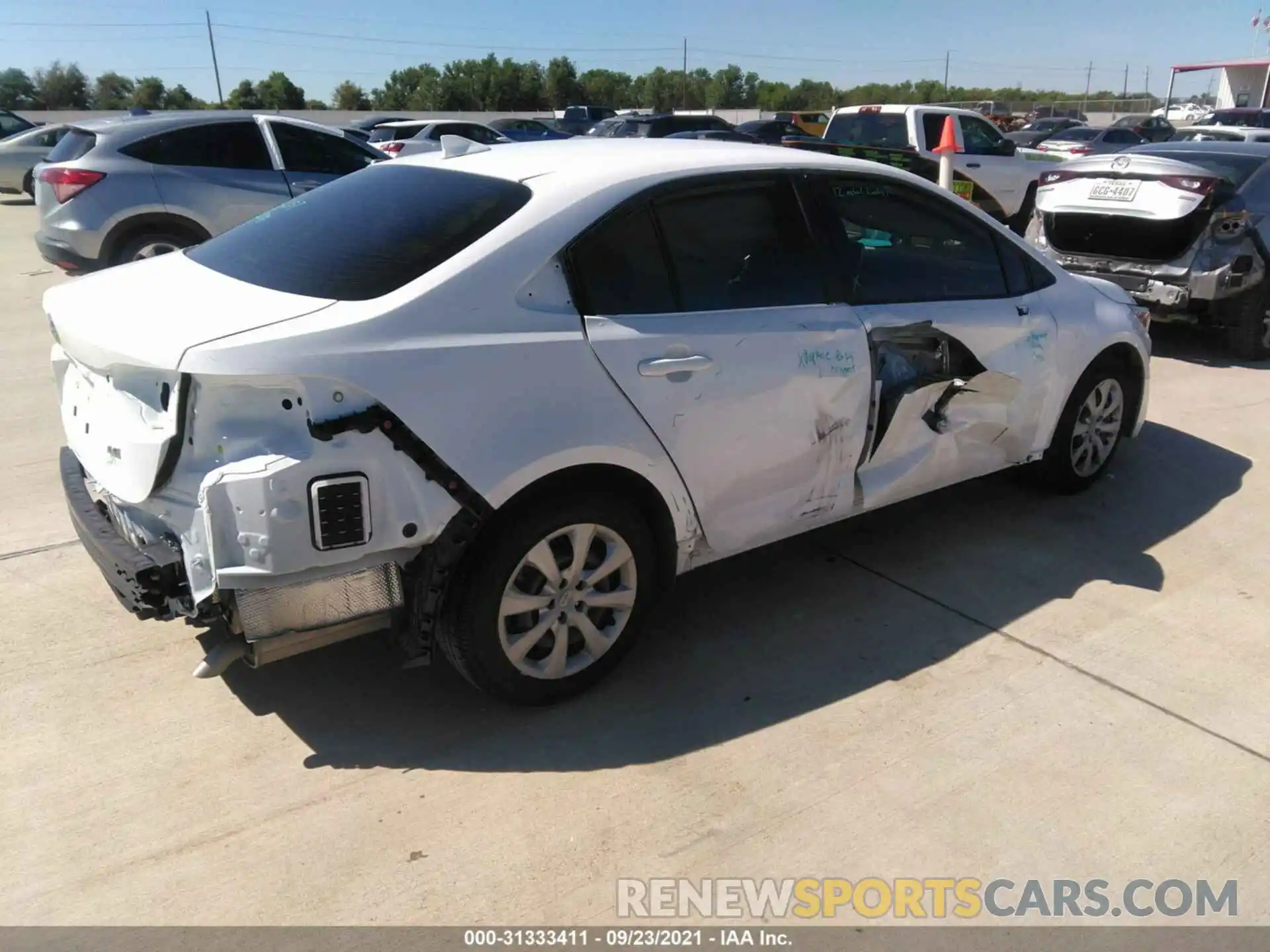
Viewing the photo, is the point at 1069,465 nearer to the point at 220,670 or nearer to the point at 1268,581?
the point at 1268,581

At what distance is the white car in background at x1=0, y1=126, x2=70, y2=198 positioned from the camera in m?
19.6

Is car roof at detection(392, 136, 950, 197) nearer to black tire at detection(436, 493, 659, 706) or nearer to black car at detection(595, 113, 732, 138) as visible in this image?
black tire at detection(436, 493, 659, 706)

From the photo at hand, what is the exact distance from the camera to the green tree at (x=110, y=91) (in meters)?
69.8

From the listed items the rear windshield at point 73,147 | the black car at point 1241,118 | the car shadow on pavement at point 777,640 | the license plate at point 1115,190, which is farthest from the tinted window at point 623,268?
the black car at point 1241,118

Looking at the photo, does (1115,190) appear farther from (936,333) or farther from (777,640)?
(777,640)

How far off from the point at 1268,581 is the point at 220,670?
424 centimetres

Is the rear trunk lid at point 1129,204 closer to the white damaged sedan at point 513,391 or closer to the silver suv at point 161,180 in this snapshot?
the white damaged sedan at point 513,391

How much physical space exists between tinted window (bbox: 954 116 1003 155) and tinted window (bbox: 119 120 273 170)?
8450 mm

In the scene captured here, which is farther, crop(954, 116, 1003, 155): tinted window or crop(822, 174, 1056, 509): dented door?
crop(954, 116, 1003, 155): tinted window

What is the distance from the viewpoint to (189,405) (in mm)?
2758

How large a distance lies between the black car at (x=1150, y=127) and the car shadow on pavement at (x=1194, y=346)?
68.6 ft

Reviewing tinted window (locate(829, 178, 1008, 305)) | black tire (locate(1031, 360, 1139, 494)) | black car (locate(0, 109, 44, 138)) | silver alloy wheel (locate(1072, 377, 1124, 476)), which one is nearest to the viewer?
tinted window (locate(829, 178, 1008, 305))

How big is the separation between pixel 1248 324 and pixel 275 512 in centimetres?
790

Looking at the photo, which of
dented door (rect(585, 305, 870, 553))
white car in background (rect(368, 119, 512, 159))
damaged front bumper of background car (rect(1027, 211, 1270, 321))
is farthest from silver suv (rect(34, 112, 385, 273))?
white car in background (rect(368, 119, 512, 159))
